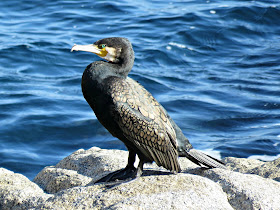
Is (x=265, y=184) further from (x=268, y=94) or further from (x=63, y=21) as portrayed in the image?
(x=63, y=21)

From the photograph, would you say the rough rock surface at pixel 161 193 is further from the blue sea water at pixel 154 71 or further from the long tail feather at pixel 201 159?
the blue sea water at pixel 154 71

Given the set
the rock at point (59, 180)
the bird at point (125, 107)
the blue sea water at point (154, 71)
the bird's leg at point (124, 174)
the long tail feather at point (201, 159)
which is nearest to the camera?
the bird at point (125, 107)

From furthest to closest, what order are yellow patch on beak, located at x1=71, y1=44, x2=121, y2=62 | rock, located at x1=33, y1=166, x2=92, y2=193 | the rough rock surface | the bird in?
rock, located at x1=33, y1=166, x2=92, y2=193 < yellow patch on beak, located at x1=71, y1=44, x2=121, y2=62 < the bird < the rough rock surface

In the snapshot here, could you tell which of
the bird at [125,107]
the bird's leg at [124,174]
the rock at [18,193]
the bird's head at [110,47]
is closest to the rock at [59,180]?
the rock at [18,193]

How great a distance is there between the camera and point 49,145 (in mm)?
9266

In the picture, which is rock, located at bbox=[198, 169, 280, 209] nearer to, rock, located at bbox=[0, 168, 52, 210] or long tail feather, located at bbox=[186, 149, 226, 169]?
long tail feather, located at bbox=[186, 149, 226, 169]

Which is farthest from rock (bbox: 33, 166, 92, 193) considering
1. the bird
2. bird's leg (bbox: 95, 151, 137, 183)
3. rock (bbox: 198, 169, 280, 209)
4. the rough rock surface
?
rock (bbox: 198, 169, 280, 209)

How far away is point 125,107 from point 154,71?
8.70 metres

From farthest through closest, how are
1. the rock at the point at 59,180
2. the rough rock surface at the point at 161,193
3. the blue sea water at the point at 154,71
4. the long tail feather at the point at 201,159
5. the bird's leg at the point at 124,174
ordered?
1. the blue sea water at the point at 154,71
2. the rock at the point at 59,180
3. the long tail feather at the point at 201,159
4. the bird's leg at the point at 124,174
5. the rough rock surface at the point at 161,193

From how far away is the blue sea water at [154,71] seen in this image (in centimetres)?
941

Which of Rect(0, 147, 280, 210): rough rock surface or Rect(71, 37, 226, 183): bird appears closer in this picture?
Rect(0, 147, 280, 210): rough rock surface

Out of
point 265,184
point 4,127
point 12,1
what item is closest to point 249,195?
point 265,184

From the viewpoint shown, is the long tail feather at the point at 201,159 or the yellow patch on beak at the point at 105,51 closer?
the yellow patch on beak at the point at 105,51

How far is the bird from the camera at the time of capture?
445 cm
